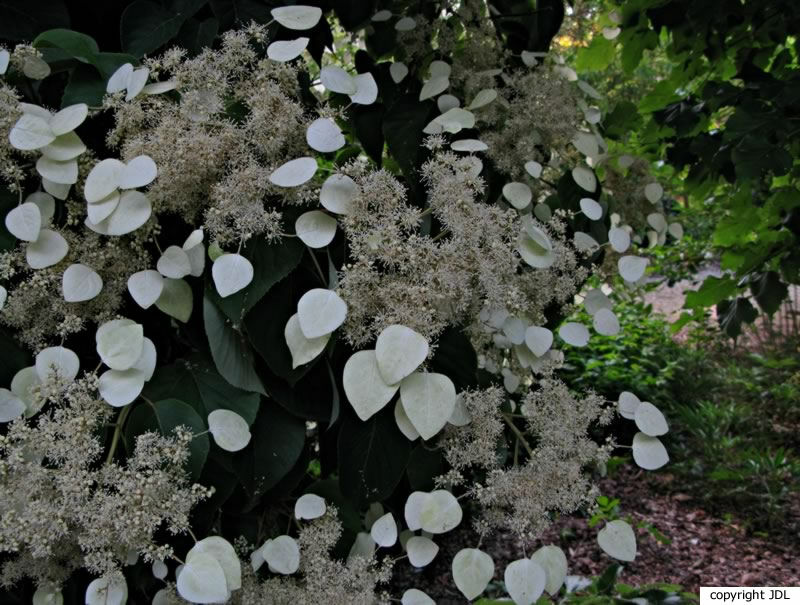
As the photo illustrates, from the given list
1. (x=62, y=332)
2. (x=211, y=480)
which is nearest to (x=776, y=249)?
(x=211, y=480)

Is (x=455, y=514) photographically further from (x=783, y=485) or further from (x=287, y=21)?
(x=783, y=485)

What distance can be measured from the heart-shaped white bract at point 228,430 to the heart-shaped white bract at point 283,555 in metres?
0.14

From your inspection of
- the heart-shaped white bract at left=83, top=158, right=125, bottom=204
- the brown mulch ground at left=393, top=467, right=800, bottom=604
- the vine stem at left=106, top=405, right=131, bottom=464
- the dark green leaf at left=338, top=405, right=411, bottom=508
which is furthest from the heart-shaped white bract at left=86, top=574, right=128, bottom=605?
the brown mulch ground at left=393, top=467, right=800, bottom=604

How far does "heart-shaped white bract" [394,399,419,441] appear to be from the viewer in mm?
649

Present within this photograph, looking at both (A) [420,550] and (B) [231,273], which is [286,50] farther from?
(A) [420,550]

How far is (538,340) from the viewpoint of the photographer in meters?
0.80

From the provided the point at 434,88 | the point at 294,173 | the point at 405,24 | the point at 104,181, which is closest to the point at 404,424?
the point at 294,173

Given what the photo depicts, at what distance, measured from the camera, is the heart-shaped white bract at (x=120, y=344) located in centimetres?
61

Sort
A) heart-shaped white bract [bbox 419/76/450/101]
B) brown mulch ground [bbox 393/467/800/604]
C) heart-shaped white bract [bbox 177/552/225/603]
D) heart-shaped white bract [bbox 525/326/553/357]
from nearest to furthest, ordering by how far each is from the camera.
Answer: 1. heart-shaped white bract [bbox 177/552/225/603]
2. heart-shaped white bract [bbox 525/326/553/357]
3. heart-shaped white bract [bbox 419/76/450/101]
4. brown mulch ground [bbox 393/467/800/604]

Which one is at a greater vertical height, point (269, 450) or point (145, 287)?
point (145, 287)

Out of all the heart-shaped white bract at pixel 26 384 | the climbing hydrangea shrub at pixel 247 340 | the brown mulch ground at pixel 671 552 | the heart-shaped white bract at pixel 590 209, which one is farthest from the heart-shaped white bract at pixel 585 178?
the brown mulch ground at pixel 671 552

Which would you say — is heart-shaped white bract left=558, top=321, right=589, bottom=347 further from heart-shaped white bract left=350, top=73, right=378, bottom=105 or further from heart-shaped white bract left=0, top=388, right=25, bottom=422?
heart-shaped white bract left=0, top=388, right=25, bottom=422

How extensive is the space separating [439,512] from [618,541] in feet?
0.71

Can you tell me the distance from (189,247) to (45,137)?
17 centimetres
